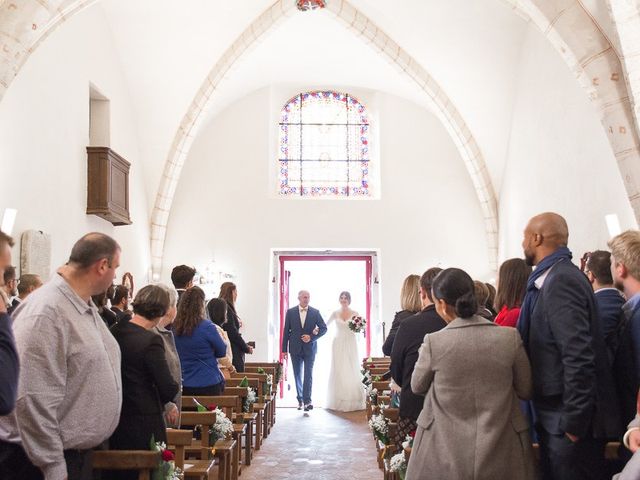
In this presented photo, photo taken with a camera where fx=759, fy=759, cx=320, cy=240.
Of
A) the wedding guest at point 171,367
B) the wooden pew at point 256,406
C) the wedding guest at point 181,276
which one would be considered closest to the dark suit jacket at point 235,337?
the wooden pew at point 256,406

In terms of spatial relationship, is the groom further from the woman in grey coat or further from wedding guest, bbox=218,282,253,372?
the woman in grey coat

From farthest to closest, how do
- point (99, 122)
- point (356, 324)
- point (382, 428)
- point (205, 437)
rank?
point (356, 324) < point (99, 122) < point (382, 428) < point (205, 437)

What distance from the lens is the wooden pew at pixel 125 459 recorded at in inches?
122

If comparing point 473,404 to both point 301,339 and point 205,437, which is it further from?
point 301,339

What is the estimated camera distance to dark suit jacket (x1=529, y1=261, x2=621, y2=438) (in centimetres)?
283

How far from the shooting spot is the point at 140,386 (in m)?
3.40

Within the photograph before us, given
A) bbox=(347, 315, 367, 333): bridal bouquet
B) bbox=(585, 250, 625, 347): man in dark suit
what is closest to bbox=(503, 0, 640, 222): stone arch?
bbox=(585, 250, 625, 347): man in dark suit

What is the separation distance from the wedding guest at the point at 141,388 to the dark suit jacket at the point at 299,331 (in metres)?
7.81

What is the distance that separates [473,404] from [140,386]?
147 centimetres

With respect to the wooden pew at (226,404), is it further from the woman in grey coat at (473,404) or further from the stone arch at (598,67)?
the stone arch at (598,67)

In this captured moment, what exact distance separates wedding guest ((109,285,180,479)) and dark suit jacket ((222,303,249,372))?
3.92m

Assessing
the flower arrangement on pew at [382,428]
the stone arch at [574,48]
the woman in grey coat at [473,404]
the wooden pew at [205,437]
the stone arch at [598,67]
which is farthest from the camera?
the stone arch at [598,67]

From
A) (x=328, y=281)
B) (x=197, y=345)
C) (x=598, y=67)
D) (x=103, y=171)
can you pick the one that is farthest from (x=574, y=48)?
(x=328, y=281)

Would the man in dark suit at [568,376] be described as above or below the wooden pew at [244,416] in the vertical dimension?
above
